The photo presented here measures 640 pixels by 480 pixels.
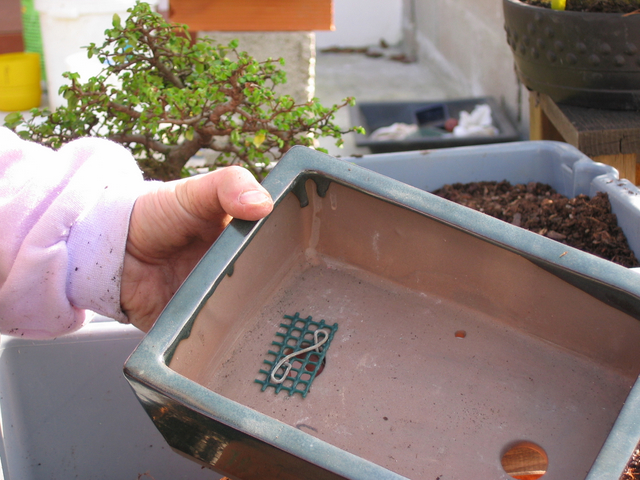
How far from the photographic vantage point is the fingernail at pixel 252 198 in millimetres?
646

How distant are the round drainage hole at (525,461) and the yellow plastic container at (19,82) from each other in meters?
2.69

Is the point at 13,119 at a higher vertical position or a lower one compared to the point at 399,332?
higher

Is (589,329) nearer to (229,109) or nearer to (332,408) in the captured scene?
(332,408)

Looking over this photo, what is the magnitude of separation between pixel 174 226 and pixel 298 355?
0.24 meters

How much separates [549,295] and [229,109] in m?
0.64

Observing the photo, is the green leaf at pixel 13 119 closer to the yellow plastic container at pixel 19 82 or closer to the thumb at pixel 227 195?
the thumb at pixel 227 195

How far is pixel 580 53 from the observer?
1176 mm

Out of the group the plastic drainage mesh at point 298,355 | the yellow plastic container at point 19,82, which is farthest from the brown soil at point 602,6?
the yellow plastic container at point 19,82

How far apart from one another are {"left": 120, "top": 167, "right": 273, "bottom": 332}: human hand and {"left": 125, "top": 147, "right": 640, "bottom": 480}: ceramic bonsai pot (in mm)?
36

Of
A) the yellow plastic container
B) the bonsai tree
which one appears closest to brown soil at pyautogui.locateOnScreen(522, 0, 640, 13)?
the bonsai tree

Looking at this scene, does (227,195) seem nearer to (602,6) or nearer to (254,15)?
(602,6)

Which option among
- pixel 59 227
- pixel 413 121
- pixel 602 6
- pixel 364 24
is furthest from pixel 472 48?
pixel 59 227

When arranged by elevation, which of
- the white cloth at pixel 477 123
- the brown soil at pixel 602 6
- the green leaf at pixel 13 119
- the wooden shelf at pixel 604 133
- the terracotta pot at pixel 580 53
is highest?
the brown soil at pixel 602 6

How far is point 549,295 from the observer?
680 mm
